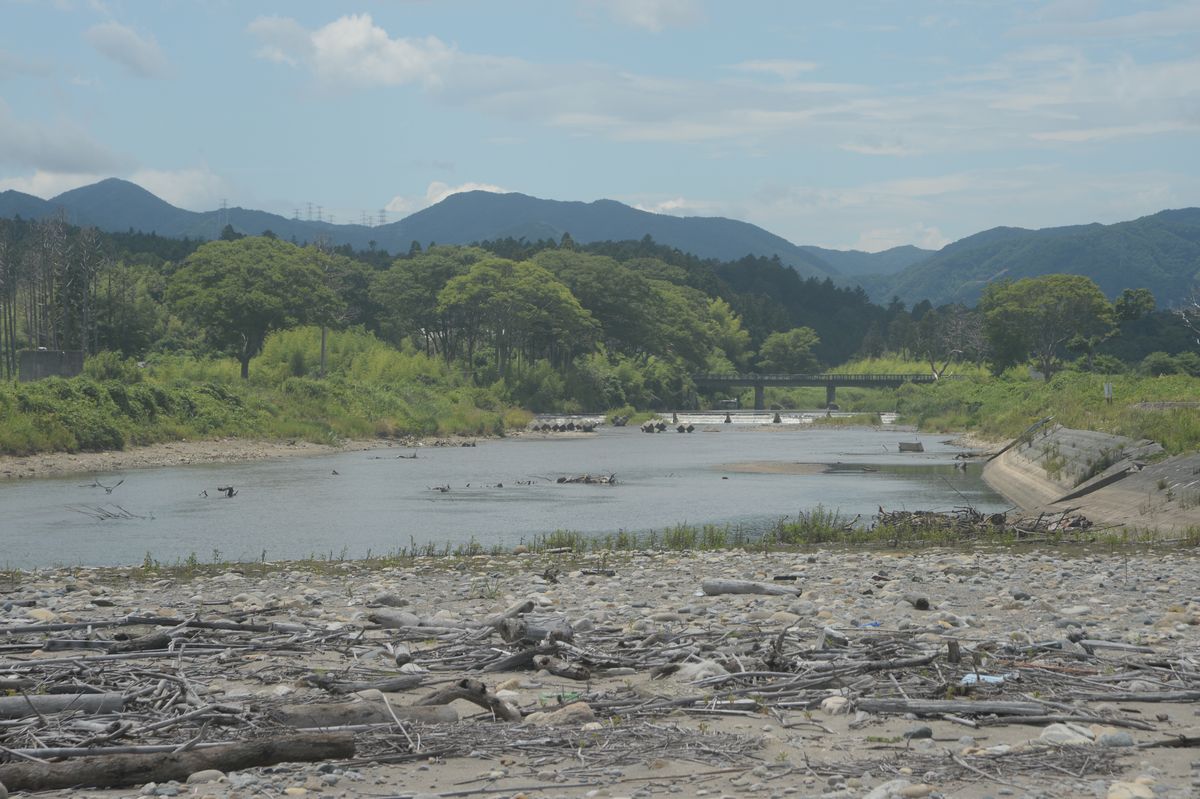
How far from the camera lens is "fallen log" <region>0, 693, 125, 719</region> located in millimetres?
8781

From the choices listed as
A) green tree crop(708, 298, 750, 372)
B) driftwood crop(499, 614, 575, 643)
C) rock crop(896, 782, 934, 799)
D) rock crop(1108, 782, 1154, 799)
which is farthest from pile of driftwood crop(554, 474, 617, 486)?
green tree crop(708, 298, 750, 372)

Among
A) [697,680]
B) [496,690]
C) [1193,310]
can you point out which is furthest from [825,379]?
[496,690]

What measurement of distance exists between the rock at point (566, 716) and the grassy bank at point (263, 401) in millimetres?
41877

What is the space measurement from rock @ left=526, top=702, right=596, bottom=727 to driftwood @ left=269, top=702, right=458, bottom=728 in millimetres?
598

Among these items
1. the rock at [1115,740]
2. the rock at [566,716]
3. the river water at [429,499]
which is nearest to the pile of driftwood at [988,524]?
the river water at [429,499]

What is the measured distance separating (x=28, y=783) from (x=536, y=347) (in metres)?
108

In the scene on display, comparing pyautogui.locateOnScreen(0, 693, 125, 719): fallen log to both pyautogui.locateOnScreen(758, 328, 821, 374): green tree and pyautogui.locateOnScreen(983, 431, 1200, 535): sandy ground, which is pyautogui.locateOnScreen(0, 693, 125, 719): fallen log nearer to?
pyautogui.locateOnScreen(983, 431, 1200, 535): sandy ground

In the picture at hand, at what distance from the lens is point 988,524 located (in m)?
24.3

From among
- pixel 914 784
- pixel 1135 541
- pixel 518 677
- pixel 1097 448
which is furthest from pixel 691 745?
pixel 1097 448

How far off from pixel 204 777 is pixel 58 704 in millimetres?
1949

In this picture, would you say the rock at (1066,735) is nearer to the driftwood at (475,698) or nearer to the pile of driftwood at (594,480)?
the driftwood at (475,698)

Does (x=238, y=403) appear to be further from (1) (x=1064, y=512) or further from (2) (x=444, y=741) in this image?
(2) (x=444, y=741)

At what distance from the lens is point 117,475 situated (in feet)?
147

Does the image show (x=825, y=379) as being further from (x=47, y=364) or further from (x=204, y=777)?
(x=204, y=777)
